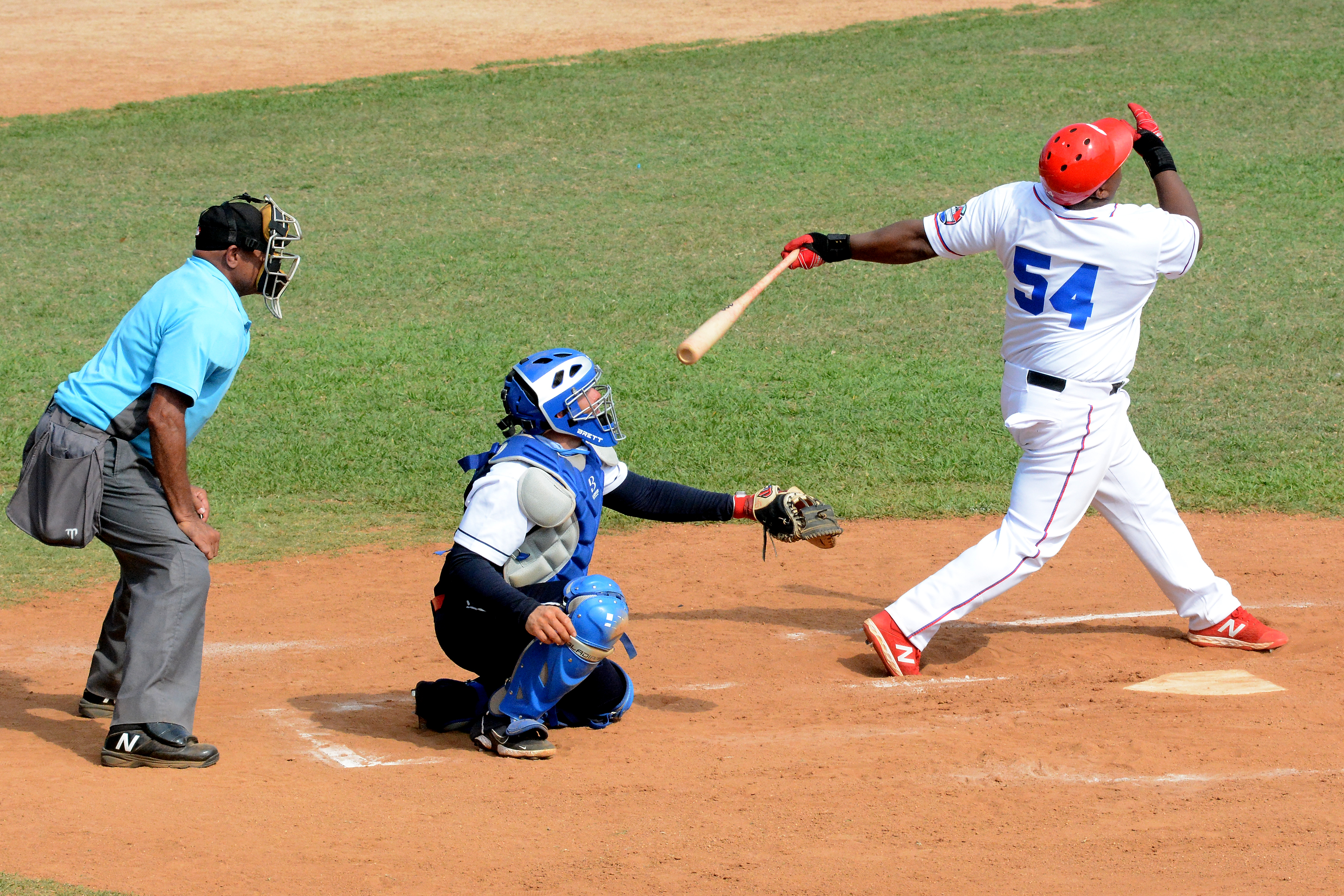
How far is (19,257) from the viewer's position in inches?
520

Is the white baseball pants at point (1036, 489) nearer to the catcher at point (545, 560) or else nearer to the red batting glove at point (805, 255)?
the catcher at point (545, 560)

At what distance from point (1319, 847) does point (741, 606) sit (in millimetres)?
3011

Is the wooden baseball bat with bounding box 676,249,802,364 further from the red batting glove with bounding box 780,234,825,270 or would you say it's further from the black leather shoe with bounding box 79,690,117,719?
the black leather shoe with bounding box 79,690,117,719

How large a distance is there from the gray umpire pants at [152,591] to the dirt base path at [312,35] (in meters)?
15.9

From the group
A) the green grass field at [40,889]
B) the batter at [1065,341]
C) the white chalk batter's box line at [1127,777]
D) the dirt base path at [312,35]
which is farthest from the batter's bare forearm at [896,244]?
the dirt base path at [312,35]

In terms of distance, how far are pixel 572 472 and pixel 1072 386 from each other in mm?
1926

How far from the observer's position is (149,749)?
4582mm

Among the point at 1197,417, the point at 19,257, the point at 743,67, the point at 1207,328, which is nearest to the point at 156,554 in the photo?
the point at 1197,417

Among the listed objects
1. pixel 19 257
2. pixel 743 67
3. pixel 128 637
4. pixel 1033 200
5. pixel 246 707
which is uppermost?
pixel 743 67

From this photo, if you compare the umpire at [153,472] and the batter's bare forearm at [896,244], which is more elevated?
the batter's bare forearm at [896,244]

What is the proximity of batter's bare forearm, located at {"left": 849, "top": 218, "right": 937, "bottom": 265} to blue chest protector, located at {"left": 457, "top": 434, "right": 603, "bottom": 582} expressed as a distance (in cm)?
144

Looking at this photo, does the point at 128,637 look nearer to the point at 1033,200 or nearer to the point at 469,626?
the point at 469,626

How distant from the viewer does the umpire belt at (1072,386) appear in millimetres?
5355

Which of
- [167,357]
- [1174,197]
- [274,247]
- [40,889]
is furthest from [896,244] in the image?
[40,889]
